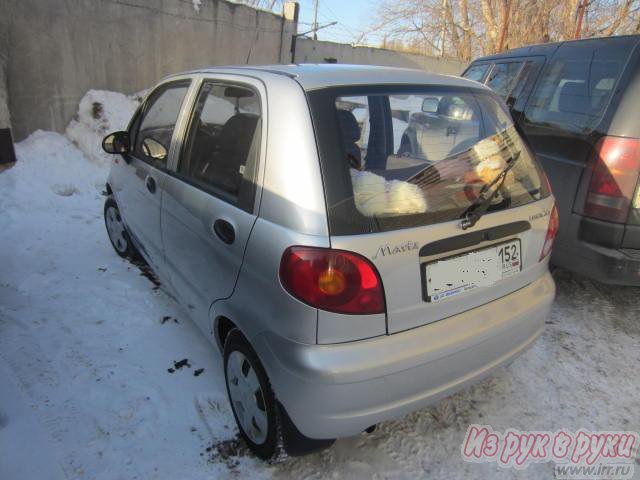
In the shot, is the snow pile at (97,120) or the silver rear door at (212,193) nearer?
the silver rear door at (212,193)

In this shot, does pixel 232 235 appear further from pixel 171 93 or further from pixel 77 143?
pixel 77 143

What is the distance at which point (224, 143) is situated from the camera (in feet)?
7.17

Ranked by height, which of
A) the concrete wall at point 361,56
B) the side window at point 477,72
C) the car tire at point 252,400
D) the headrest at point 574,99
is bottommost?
the car tire at point 252,400

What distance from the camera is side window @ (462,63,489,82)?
480 cm

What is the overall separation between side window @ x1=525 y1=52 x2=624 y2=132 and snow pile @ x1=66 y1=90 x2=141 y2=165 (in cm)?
563

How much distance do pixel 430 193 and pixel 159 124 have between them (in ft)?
6.38

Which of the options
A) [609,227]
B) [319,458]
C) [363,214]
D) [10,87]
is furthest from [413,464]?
[10,87]

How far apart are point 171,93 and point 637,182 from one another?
290cm

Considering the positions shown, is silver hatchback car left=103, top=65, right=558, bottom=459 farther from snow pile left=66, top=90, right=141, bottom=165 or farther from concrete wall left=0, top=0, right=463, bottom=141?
snow pile left=66, top=90, right=141, bottom=165

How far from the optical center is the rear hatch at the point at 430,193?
164 centimetres

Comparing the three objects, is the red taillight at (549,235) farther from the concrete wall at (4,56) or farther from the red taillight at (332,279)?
the concrete wall at (4,56)

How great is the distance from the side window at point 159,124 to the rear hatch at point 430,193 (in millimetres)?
1282

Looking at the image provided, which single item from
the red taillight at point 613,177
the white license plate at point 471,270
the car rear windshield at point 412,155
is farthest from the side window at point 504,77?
the white license plate at point 471,270

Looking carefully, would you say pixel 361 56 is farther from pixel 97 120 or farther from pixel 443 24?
pixel 97 120
